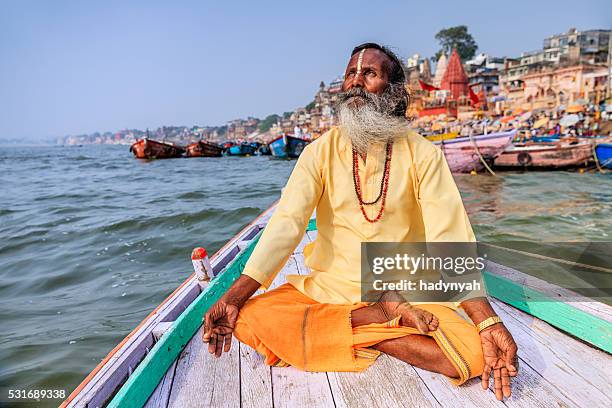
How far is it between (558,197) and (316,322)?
11623 mm

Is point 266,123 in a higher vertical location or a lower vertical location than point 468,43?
lower

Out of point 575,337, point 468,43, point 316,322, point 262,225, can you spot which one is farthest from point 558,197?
point 468,43

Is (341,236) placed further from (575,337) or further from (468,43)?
(468,43)

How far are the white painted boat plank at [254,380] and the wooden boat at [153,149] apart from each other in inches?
1297

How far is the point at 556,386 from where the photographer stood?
1.52m

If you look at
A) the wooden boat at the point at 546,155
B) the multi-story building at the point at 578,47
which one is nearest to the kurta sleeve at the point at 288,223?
the wooden boat at the point at 546,155

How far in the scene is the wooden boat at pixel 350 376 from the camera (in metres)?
1.48

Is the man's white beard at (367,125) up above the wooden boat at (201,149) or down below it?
above

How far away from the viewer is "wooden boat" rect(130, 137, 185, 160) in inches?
1270

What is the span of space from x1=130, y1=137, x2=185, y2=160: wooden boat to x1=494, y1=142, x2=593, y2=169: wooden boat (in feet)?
82.5

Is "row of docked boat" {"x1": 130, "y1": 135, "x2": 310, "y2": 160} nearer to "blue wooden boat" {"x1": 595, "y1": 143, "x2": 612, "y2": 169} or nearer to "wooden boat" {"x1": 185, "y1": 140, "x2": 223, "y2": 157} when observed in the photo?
"wooden boat" {"x1": 185, "y1": 140, "x2": 223, "y2": 157}

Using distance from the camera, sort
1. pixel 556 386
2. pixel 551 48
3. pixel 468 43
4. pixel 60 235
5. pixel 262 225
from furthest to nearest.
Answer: pixel 468 43
pixel 551 48
pixel 60 235
pixel 262 225
pixel 556 386

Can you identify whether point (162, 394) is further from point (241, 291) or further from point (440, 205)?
point (440, 205)

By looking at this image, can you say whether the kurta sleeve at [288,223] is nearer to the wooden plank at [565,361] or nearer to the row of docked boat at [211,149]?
the wooden plank at [565,361]
